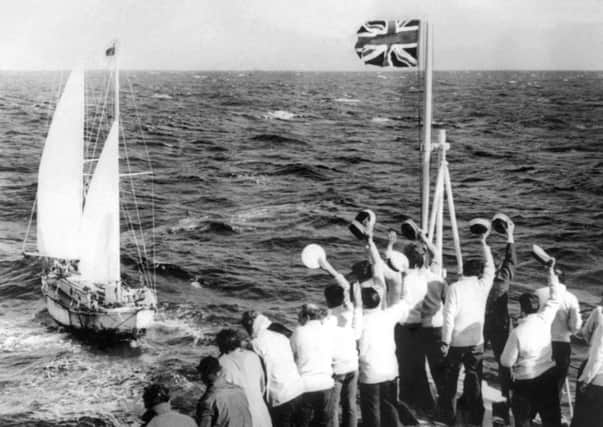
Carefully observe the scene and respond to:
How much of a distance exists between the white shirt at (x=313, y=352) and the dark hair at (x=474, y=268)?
61.9 inches

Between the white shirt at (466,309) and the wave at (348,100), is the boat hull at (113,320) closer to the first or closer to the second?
the white shirt at (466,309)

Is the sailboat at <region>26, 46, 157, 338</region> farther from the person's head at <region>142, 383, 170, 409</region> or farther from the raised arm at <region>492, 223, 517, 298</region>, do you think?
the person's head at <region>142, 383, 170, 409</region>

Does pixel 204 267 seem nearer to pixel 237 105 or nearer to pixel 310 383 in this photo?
pixel 310 383

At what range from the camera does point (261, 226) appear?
42.2 meters

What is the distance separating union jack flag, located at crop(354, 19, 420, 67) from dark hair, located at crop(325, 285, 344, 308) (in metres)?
3.98

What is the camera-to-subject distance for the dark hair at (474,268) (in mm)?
6391

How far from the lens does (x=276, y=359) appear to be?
550 cm

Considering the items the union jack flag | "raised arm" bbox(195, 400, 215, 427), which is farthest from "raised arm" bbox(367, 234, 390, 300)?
the union jack flag

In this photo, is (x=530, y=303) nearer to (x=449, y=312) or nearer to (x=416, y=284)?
(x=449, y=312)

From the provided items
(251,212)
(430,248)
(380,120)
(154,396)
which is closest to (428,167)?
(430,248)

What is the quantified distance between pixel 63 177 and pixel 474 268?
23.1m

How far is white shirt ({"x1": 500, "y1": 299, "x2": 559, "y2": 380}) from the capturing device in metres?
5.95

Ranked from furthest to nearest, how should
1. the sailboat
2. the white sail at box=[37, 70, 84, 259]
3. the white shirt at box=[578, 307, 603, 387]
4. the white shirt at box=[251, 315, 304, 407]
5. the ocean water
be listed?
the sailboat, the white sail at box=[37, 70, 84, 259], the ocean water, the white shirt at box=[578, 307, 603, 387], the white shirt at box=[251, 315, 304, 407]

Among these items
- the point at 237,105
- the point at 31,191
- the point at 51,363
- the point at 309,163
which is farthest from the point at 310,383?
the point at 237,105
